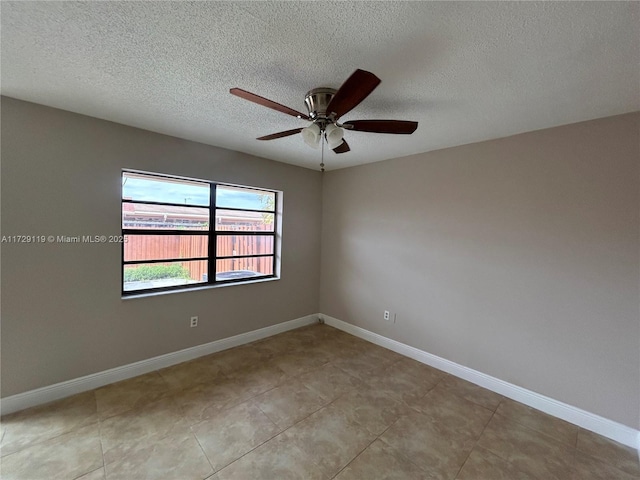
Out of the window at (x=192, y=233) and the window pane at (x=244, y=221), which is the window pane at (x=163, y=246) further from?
the window pane at (x=244, y=221)

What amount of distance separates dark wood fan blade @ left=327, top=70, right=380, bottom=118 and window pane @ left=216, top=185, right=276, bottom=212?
2141 mm

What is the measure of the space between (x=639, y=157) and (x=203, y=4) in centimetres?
294

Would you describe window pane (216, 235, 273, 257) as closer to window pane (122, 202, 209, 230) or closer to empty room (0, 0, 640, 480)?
empty room (0, 0, 640, 480)

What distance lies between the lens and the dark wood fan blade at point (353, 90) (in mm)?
1238

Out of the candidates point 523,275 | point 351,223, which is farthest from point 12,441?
point 523,275

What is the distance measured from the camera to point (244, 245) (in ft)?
11.9

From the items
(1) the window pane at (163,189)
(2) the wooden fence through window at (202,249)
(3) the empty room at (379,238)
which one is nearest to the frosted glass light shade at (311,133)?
(3) the empty room at (379,238)

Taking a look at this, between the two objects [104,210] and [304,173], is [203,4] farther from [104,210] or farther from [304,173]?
[304,173]

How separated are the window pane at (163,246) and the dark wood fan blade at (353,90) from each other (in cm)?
227

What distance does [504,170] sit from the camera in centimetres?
255

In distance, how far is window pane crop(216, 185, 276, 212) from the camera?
3338 millimetres

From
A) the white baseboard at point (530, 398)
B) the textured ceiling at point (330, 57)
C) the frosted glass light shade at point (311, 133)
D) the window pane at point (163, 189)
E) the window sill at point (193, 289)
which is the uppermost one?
the textured ceiling at point (330, 57)

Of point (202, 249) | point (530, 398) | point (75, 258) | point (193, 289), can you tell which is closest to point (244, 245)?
point (202, 249)

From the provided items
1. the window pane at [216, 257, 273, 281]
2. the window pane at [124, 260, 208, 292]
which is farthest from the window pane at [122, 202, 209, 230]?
the window pane at [216, 257, 273, 281]
